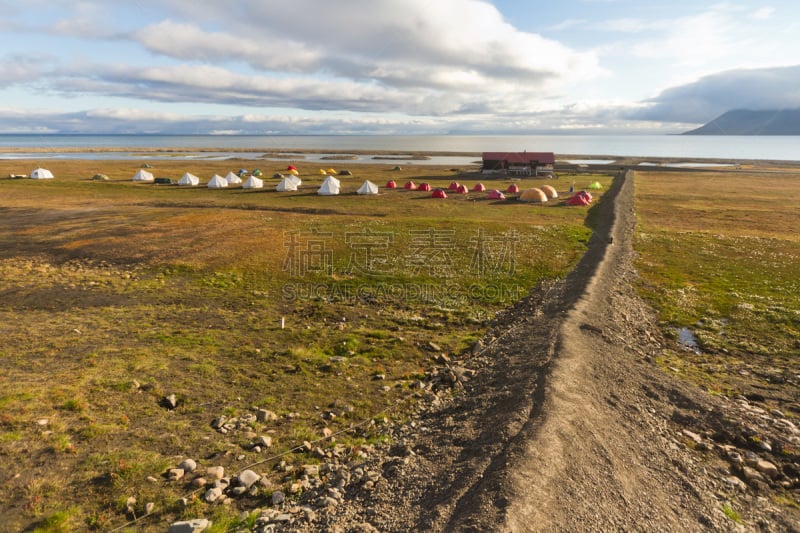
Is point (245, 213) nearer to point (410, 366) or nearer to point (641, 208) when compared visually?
point (410, 366)

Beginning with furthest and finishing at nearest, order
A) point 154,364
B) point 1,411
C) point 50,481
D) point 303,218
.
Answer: point 303,218, point 154,364, point 1,411, point 50,481

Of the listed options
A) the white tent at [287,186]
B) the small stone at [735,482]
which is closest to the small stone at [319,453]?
the small stone at [735,482]

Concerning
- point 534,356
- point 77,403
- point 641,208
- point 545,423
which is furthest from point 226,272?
point 641,208

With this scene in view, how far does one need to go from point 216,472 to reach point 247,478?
814 millimetres

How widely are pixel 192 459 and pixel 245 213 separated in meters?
39.5

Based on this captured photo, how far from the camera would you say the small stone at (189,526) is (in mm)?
8484

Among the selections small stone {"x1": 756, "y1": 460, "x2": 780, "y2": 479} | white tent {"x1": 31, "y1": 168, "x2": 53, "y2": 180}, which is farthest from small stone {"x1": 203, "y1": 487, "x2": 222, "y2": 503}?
white tent {"x1": 31, "y1": 168, "x2": 53, "y2": 180}

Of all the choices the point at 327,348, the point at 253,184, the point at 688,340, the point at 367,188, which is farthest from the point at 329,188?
the point at 688,340

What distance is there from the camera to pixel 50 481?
9602 mm

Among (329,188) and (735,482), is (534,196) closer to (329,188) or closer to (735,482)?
(329,188)

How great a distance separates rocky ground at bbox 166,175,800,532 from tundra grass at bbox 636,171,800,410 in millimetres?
2206

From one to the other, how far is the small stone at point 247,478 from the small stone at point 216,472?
436mm

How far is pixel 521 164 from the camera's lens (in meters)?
93.2

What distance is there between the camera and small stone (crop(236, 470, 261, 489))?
32.9ft
